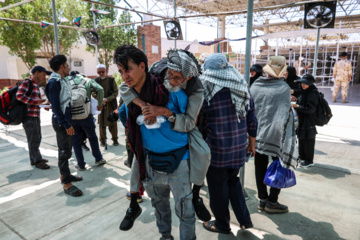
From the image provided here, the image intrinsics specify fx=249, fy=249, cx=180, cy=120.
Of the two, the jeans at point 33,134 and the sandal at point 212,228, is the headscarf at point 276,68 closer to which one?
the sandal at point 212,228

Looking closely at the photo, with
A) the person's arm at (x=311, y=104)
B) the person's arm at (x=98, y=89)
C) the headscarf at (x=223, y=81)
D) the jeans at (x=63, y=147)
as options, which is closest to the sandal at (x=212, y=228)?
the headscarf at (x=223, y=81)

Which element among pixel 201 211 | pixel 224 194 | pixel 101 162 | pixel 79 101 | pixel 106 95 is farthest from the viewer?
pixel 106 95

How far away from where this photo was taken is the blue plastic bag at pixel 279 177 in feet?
7.72

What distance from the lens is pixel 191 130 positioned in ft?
5.54

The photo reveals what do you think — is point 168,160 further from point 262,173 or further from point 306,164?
point 306,164

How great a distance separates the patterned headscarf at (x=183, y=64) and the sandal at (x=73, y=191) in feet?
7.08

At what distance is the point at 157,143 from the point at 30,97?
2947 millimetres

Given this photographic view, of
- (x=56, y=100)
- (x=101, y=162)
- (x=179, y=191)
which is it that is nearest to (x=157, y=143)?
(x=179, y=191)

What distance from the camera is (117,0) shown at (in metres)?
18.7

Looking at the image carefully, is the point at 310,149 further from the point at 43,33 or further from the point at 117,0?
the point at 117,0

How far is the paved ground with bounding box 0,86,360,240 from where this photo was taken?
2.23 metres

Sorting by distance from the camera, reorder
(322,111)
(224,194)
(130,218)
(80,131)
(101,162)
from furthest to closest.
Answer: (101,162), (80,131), (322,111), (224,194), (130,218)

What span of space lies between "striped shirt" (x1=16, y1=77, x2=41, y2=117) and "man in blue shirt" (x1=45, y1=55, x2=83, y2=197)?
0.96m

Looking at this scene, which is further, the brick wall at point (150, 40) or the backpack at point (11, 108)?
the brick wall at point (150, 40)
